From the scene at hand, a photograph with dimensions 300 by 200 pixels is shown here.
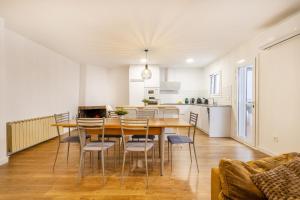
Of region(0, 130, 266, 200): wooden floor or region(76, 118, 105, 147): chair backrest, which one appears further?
region(76, 118, 105, 147): chair backrest

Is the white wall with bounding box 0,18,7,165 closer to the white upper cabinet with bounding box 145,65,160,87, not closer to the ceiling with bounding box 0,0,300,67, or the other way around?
Answer: the ceiling with bounding box 0,0,300,67

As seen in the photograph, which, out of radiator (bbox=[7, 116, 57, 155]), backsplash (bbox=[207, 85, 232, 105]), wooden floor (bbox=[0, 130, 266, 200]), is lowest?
wooden floor (bbox=[0, 130, 266, 200])

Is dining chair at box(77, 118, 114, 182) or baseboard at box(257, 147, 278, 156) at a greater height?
dining chair at box(77, 118, 114, 182)

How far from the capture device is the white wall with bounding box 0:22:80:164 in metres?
3.41

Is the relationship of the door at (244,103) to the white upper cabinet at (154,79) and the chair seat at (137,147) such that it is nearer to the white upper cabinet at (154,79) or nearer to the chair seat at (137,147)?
the chair seat at (137,147)

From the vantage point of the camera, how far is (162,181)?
2652 millimetres

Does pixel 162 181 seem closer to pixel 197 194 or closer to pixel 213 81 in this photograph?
pixel 197 194

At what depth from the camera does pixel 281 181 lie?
1.06 meters

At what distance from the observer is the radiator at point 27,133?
12.1ft

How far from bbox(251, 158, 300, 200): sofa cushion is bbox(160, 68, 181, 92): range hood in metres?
6.91

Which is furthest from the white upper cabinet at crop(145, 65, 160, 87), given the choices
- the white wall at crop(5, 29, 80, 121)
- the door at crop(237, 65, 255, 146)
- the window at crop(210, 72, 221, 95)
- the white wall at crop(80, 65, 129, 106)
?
the door at crop(237, 65, 255, 146)

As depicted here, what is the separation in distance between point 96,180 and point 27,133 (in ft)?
7.81

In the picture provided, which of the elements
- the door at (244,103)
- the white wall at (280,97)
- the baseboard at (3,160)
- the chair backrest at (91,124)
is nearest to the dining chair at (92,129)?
the chair backrest at (91,124)

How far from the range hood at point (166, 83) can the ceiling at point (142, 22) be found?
290 cm
